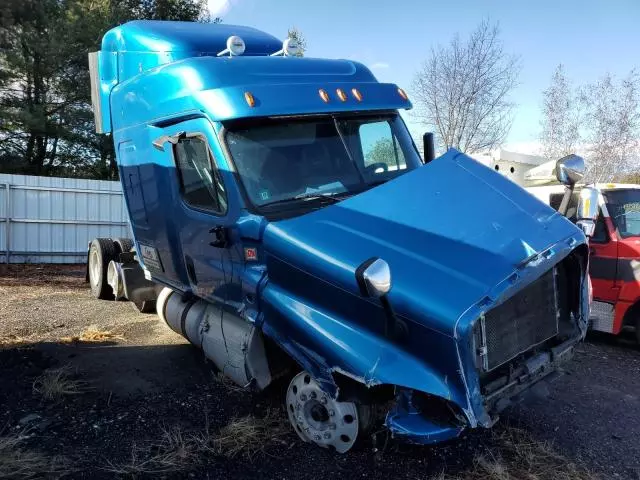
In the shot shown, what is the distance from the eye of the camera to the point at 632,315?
653 cm

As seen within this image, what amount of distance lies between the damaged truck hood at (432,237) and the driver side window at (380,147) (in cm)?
65

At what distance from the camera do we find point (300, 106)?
13.7 feet

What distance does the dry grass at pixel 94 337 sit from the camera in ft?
21.0

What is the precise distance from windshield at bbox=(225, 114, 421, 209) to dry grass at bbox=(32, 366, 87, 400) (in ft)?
8.28

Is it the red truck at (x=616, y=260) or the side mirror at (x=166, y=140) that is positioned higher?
the side mirror at (x=166, y=140)

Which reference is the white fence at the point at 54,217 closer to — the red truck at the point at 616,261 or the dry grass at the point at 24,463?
the dry grass at the point at 24,463

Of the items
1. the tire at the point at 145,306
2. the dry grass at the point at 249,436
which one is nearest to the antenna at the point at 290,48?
the dry grass at the point at 249,436

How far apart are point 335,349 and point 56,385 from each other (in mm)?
2883

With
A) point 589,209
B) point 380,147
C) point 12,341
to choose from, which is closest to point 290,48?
point 380,147

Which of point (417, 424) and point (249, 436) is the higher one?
point (417, 424)

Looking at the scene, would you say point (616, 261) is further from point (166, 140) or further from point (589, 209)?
point (166, 140)

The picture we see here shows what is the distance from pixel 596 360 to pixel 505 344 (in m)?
3.74

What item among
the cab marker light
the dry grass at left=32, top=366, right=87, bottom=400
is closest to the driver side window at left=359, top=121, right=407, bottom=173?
the cab marker light

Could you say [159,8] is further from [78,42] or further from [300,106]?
[300,106]
